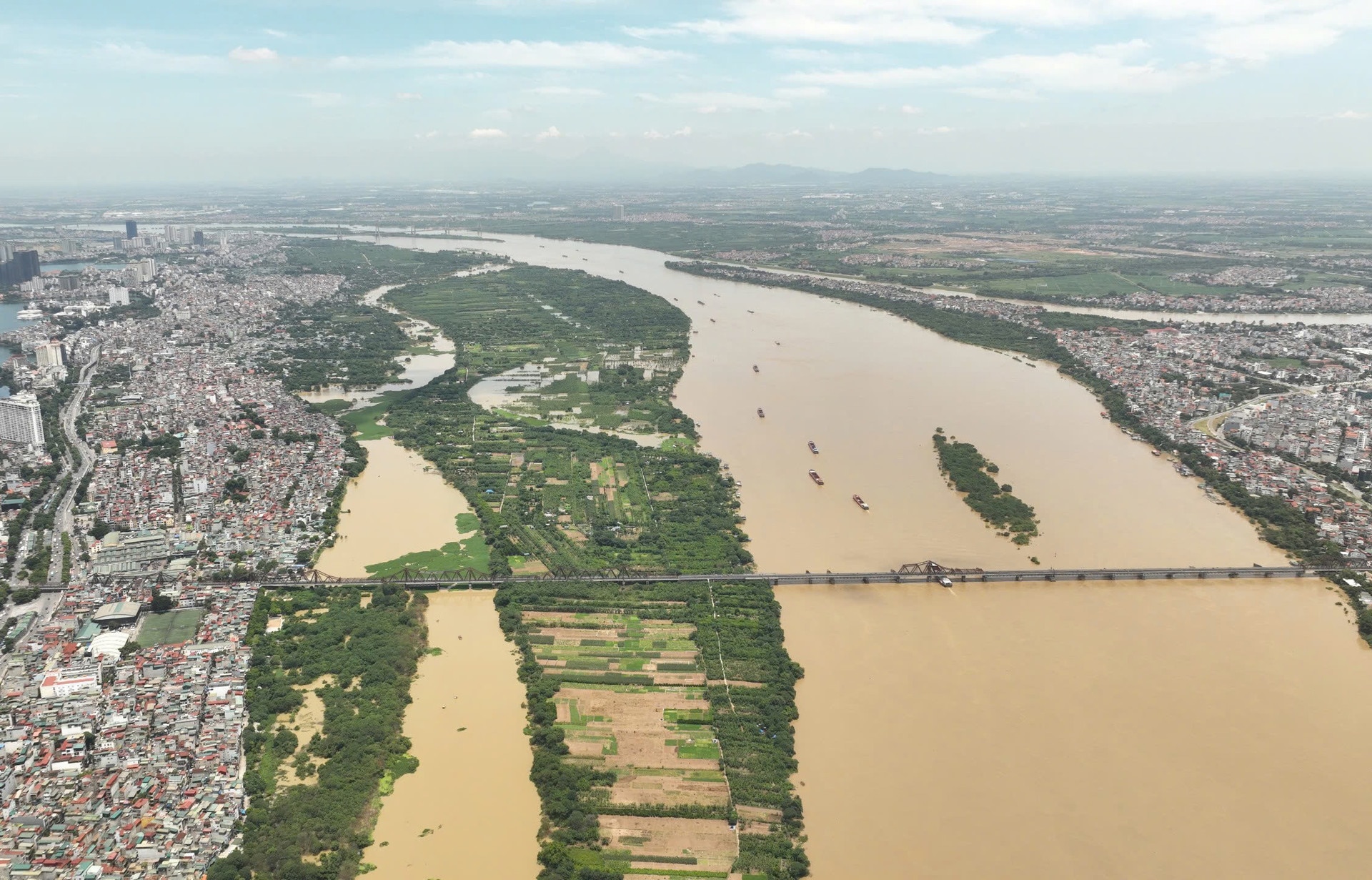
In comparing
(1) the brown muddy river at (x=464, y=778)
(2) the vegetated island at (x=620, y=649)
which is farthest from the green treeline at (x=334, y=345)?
(1) the brown muddy river at (x=464, y=778)

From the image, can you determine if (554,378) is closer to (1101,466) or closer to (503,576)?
(503,576)

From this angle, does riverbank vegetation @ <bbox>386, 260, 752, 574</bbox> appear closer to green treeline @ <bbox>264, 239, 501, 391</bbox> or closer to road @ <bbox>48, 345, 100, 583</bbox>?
green treeline @ <bbox>264, 239, 501, 391</bbox>

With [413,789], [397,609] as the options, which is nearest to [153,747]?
[413,789]

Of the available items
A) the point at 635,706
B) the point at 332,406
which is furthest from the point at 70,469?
the point at 635,706

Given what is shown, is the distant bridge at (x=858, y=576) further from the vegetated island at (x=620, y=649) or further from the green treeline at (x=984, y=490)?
the green treeline at (x=984, y=490)

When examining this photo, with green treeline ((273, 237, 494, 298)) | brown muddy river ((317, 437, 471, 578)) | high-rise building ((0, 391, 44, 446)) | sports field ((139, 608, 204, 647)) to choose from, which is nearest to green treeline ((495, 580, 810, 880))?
brown muddy river ((317, 437, 471, 578))
